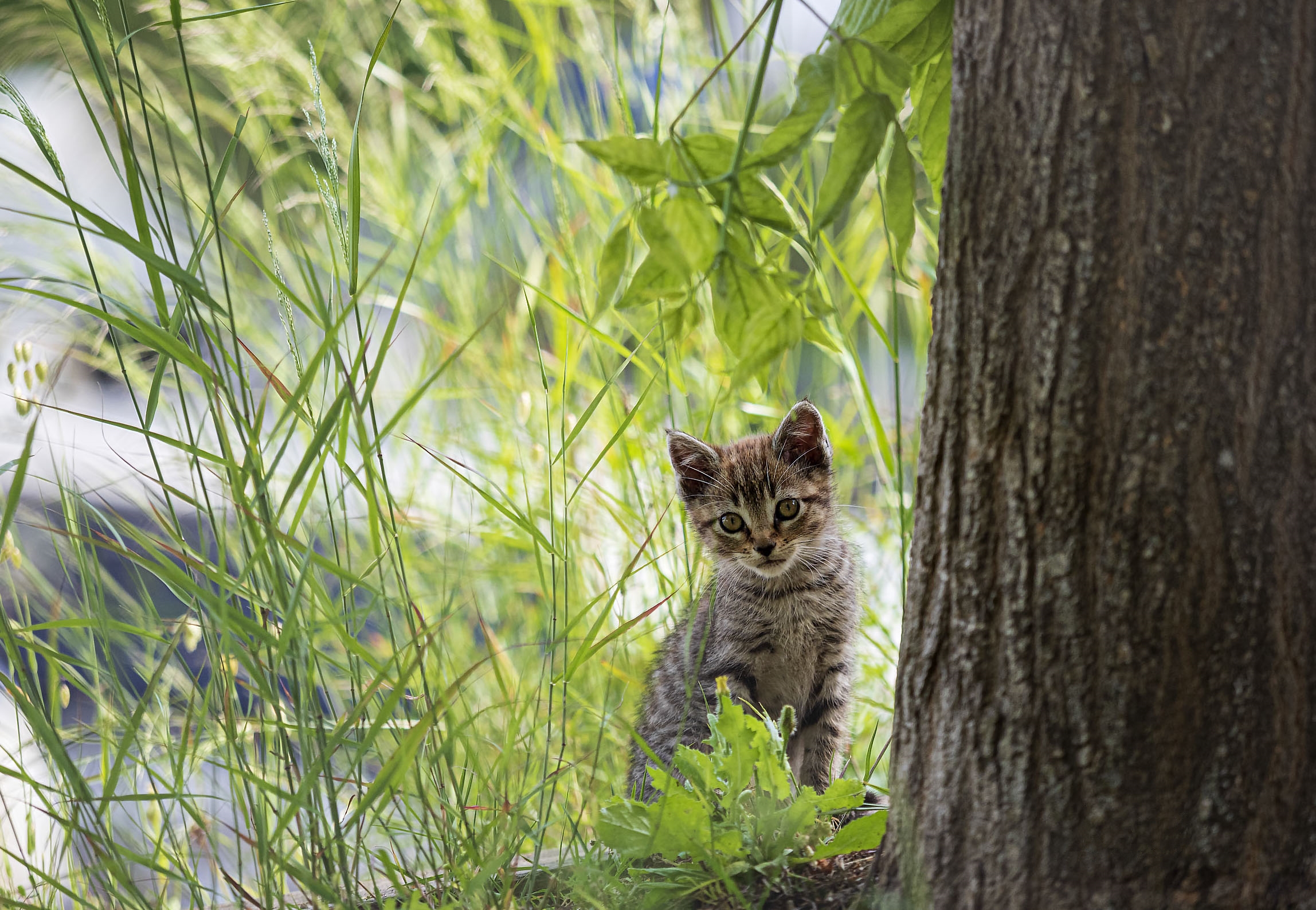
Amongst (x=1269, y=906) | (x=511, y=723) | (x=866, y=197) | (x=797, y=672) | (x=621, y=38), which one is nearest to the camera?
(x=1269, y=906)

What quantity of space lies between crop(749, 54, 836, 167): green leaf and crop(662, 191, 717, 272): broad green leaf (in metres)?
0.07

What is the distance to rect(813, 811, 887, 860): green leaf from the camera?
109cm

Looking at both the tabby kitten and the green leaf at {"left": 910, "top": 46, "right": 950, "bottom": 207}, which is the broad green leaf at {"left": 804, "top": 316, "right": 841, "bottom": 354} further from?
the tabby kitten

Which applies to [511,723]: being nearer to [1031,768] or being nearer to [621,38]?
[1031,768]

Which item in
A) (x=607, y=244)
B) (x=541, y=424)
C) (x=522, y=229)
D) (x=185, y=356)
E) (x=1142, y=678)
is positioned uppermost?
(x=522, y=229)

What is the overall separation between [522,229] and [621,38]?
85cm

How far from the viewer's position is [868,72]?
86cm

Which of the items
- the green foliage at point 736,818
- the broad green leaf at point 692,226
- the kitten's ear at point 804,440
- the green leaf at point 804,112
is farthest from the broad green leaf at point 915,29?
the kitten's ear at point 804,440

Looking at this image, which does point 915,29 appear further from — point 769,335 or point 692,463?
point 692,463

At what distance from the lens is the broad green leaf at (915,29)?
945mm

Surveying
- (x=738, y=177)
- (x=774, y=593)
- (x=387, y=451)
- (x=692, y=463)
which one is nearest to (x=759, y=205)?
(x=738, y=177)

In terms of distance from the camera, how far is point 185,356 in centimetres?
98

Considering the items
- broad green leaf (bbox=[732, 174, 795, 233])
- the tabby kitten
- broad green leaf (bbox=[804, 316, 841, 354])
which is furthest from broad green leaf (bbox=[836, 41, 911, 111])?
the tabby kitten

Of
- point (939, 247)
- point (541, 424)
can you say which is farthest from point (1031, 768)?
point (541, 424)
